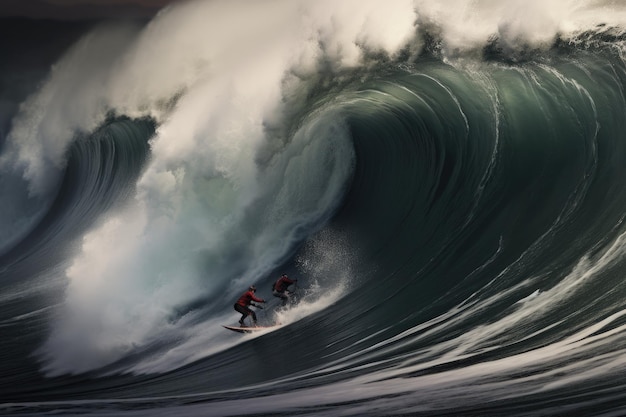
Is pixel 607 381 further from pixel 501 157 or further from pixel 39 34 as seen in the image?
pixel 39 34

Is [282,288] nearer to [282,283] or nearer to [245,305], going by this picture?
[282,283]

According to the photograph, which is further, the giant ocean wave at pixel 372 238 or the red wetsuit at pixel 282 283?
the red wetsuit at pixel 282 283

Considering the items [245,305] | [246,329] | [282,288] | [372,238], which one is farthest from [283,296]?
[372,238]

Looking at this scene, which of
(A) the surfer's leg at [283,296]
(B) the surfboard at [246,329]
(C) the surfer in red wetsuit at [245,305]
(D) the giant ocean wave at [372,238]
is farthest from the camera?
(A) the surfer's leg at [283,296]

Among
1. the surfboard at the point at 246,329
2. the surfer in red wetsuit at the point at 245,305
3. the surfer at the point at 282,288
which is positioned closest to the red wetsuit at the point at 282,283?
the surfer at the point at 282,288

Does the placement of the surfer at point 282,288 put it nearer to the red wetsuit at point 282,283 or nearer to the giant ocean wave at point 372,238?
the red wetsuit at point 282,283

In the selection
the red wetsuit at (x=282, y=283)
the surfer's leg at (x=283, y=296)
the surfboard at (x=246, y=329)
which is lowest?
the surfboard at (x=246, y=329)

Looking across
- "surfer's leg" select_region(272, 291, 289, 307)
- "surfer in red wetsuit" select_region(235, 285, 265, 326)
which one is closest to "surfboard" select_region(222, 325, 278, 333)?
"surfer in red wetsuit" select_region(235, 285, 265, 326)

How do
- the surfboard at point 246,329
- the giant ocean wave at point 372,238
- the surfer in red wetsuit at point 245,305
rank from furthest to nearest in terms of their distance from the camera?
the surfer in red wetsuit at point 245,305 < the surfboard at point 246,329 < the giant ocean wave at point 372,238

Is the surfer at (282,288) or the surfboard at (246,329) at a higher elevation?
the surfer at (282,288)

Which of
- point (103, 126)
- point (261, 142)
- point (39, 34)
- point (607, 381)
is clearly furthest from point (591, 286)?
point (39, 34)
